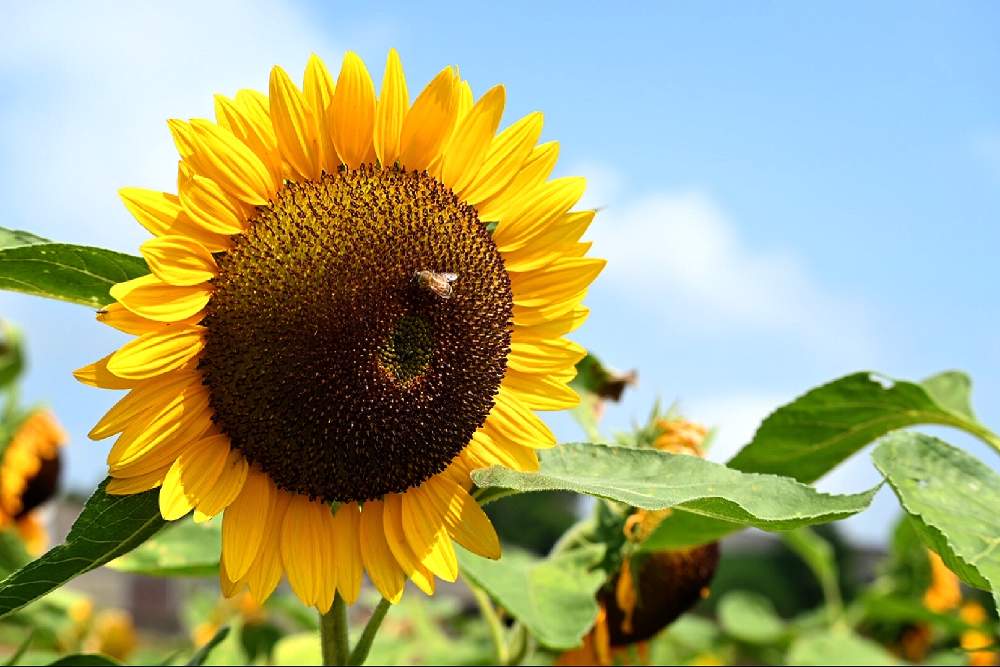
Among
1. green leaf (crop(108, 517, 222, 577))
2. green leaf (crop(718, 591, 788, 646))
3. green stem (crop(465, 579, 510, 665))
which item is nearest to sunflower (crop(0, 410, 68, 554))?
green leaf (crop(108, 517, 222, 577))

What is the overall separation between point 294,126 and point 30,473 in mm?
3261

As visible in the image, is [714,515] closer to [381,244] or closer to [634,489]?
[634,489]

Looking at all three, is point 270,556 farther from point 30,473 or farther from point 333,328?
point 30,473

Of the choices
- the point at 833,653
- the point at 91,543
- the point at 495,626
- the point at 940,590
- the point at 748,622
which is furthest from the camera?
the point at 940,590

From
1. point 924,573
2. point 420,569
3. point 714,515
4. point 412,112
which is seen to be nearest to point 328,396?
point 420,569

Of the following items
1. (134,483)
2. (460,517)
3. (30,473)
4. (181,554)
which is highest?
(460,517)

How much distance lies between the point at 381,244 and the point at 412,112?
18cm

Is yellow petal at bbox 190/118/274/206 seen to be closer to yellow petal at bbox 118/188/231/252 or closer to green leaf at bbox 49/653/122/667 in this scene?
yellow petal at bbox 118/188/231/252

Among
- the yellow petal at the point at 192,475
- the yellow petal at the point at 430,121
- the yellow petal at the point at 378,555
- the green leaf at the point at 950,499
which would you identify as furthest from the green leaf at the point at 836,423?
the yellow petal at the point at 192,475

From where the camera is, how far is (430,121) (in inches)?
57.1

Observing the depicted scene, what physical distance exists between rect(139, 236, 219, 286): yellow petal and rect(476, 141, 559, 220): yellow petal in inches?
14.5

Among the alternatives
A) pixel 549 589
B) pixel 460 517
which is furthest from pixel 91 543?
pixel 549 589

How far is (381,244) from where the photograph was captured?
1391 millimetres

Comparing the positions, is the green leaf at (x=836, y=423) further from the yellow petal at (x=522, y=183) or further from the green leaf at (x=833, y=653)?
the yellow petal at (x=522, y=183)
